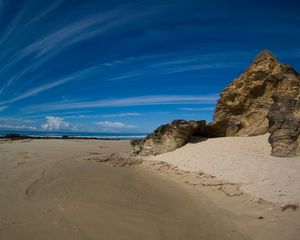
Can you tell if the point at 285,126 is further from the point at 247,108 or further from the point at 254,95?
the point at 254,95

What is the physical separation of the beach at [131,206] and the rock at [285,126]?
6.70 ft

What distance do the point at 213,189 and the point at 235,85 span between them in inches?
295

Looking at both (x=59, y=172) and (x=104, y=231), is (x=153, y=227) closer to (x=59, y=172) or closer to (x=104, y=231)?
(x=104, y=231)

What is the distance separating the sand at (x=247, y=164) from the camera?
19.0 ft

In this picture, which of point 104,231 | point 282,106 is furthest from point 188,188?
point 282,106

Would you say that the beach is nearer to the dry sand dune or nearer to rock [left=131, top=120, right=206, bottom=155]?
the dry sand dune

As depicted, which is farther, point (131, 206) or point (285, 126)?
point (285, 126)

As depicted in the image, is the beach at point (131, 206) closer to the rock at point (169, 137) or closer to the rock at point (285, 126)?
the rock at point (285, 126)

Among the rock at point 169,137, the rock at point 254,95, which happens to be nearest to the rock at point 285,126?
the rock at point 254,95

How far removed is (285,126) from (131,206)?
678cm

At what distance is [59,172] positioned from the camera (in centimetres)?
771

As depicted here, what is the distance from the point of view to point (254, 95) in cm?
1222

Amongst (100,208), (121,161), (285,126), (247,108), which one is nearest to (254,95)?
(247,108)

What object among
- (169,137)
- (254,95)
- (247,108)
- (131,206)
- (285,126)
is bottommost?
(131,206)
